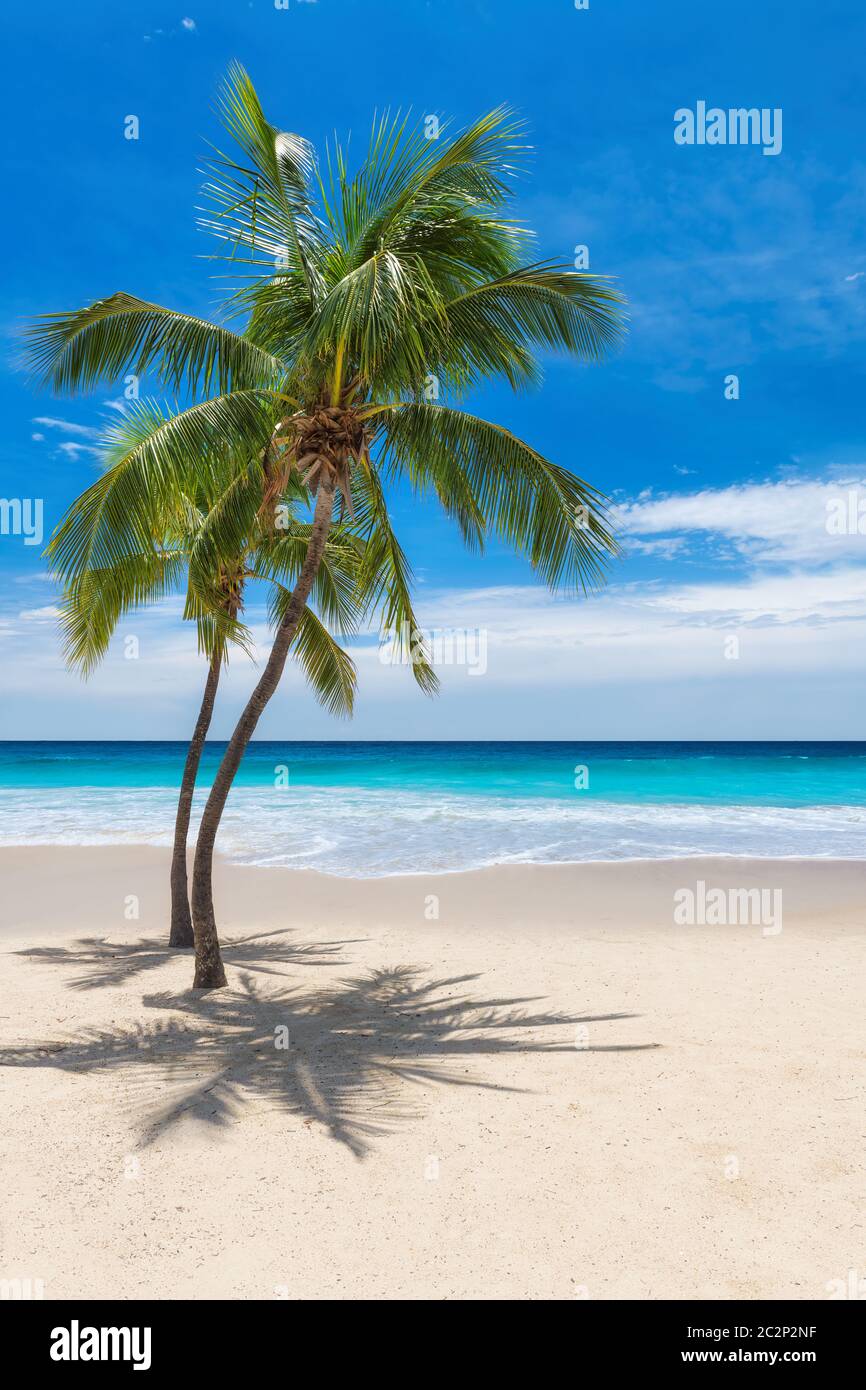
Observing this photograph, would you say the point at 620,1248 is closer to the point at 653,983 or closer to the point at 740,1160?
the point at 740,1160

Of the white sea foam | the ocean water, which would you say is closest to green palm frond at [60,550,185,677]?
the ocean water

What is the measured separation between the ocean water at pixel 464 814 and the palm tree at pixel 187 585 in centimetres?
353

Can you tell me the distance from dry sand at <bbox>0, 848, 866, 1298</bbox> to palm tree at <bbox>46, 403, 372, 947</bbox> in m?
2.83

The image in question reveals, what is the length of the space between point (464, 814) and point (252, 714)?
18.8 metres

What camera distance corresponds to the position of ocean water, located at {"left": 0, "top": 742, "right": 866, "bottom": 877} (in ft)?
55.5

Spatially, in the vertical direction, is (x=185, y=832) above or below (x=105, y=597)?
below

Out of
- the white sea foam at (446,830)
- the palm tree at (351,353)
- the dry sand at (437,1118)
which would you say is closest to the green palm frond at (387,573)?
the palm tree at (351,353)

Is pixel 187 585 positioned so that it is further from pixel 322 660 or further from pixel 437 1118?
pixel 437 1118

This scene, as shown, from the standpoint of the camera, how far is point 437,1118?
4.65 m

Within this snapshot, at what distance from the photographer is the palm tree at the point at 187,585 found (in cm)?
627

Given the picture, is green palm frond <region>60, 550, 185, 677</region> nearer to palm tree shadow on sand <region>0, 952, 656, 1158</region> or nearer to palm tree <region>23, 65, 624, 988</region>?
palm tree <region>23, 65, 624, 988</region>

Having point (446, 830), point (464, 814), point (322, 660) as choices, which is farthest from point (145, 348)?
point (464, 814)
